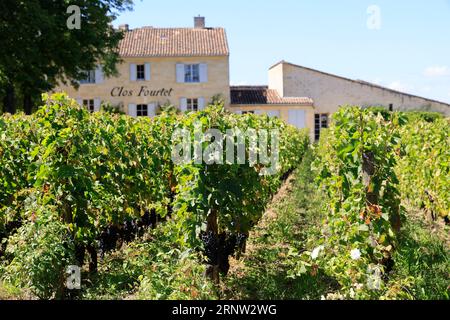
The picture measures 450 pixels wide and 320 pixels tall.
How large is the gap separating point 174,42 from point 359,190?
28.7m

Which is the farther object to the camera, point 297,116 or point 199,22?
point 199,22

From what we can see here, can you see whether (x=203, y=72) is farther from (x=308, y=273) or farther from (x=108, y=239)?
(x=308, y=273)

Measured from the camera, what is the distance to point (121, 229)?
25.1ft

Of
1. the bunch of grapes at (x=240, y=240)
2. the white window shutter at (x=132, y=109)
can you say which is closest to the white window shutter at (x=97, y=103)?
the white window shutter at (x=132, y=109)

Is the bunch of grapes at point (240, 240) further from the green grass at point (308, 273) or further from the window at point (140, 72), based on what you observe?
the window at point (140, 72)

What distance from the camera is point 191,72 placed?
3231cm

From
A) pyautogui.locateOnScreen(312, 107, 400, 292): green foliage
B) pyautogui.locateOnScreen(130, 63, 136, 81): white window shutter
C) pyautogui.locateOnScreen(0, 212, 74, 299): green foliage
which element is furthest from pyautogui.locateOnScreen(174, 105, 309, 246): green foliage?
pyautogui.locateOnScreen(130, 63, 136, 81): white window shutter

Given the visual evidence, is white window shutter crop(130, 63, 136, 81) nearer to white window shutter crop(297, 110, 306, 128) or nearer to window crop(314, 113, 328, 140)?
white window shutter crop(297, 110, 306, 128)

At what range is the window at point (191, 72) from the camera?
32.3m

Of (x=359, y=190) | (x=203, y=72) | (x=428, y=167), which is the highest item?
(x=203, y=72)

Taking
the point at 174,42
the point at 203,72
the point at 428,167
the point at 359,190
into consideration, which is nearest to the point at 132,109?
the point at 203,72

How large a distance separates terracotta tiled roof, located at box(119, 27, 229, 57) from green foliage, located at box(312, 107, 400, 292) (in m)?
26.9

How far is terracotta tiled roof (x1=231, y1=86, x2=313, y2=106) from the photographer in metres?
33.4
